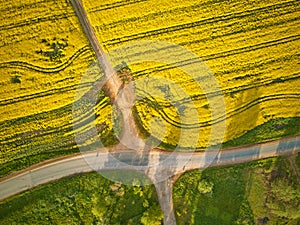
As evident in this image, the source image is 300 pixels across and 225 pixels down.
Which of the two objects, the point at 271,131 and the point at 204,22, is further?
the point at 271,131

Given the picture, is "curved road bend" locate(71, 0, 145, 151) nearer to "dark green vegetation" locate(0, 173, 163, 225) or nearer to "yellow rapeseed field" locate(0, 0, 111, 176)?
"yellow rapeseed field" locate(0, 0, 111, 176)

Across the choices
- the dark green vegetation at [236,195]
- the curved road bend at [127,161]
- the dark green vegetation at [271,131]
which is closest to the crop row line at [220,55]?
the dark green vegetation at [271,131]

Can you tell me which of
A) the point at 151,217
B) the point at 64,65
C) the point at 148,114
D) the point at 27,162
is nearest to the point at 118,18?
the point at 64,65

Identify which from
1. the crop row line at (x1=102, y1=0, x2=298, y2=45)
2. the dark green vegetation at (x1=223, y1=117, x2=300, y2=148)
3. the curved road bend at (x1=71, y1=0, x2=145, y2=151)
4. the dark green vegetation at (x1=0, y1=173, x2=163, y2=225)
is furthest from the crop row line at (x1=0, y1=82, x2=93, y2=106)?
the dark green vegetation at (x1=223, y1=117, x2=300, y2=148)

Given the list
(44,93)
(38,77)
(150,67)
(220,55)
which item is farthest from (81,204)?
(220,55)

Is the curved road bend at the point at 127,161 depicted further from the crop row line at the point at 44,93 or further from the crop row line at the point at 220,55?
the crop row line at the point at 220,55

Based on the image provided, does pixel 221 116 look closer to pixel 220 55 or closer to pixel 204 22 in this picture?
pixel 220 55
